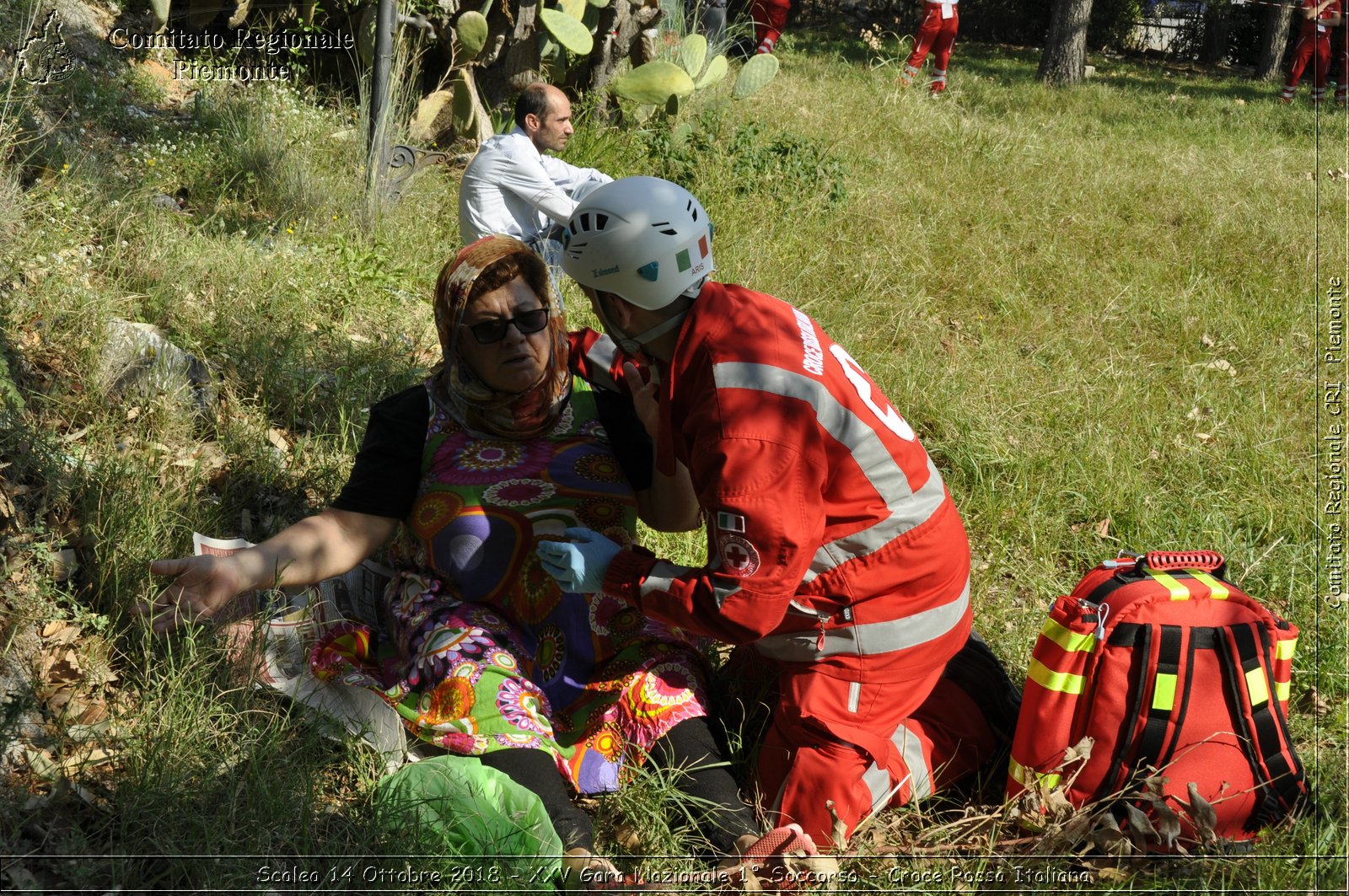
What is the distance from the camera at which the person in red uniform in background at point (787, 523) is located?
224 centimetres

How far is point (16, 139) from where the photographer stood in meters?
4.64

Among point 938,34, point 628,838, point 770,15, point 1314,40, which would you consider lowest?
point 628,838

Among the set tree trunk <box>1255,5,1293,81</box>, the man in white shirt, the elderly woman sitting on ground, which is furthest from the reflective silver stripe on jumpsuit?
tree trunk <box>1255,5,1293,81</box>

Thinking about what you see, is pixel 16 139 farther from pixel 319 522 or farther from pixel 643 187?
pixel 643 187

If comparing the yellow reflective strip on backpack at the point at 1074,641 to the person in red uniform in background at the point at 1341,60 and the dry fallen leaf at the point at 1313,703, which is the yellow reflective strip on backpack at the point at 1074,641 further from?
the person in red uniform in background at the point at 1341,60

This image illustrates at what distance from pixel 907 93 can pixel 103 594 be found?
822cm

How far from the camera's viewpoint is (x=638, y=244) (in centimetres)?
238

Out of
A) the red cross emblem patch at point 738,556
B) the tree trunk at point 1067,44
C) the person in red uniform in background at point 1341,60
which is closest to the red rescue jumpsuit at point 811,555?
the red cross emblem patch at point 738,556

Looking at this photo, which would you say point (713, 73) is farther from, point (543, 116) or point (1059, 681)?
point (1059, 681)

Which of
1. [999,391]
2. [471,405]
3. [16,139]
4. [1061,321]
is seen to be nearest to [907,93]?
[1061,321]

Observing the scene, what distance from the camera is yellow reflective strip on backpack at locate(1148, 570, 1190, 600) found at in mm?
2520

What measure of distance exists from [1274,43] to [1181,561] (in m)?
16.8

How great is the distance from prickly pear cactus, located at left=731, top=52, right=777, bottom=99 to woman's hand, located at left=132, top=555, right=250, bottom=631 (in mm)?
6998

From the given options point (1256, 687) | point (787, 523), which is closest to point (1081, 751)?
point (1256, 687)
